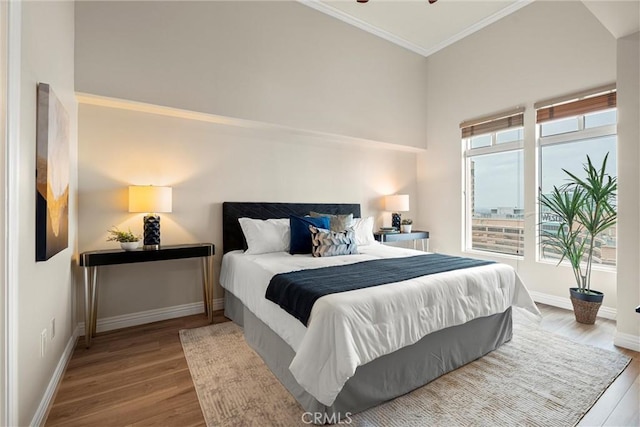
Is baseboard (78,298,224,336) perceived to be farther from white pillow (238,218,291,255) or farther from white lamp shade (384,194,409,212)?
white lamp shade (384,194,409,212)

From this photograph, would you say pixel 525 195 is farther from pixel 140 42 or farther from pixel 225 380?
pixel 140 42

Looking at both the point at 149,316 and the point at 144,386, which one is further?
the point at 149,316

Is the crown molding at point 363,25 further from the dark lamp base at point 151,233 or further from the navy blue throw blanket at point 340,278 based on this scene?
the navy blue throw blanket at point 340,278

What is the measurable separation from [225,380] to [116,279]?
169 centimetres

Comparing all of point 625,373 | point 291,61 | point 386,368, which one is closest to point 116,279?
point 386,368

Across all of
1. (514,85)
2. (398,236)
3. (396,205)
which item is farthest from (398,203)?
(514,85)

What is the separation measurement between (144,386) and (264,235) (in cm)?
162

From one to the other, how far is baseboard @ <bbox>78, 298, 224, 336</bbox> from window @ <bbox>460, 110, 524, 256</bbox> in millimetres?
3732

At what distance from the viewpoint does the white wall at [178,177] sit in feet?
9.32

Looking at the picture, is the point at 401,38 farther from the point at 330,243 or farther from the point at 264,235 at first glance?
the point at 264,235

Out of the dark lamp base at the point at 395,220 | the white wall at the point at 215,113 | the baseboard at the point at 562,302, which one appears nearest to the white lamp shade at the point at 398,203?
the dark lamp base at the point at 395,220

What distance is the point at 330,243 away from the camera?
2.98m

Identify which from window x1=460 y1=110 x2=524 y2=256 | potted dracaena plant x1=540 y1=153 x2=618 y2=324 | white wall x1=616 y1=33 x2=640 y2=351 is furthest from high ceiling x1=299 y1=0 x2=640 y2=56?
potted dracaena plant x1=540 y1=153 x2=618 y2=324

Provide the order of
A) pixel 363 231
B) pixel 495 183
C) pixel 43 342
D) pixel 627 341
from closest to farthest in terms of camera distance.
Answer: pixel 43 342, pixel 627 341, pixel 363 231, pixel 495 183
